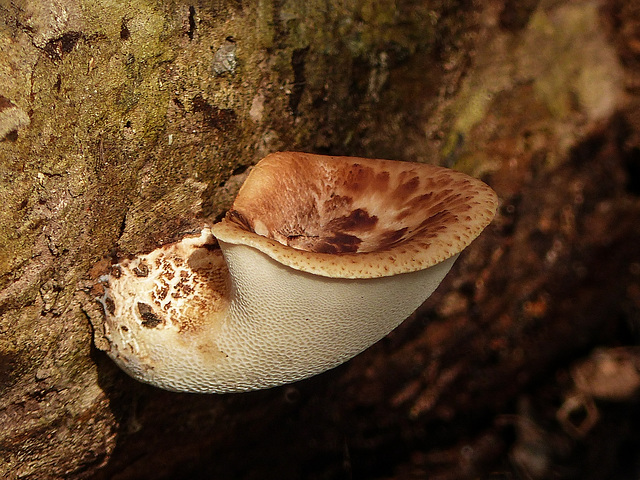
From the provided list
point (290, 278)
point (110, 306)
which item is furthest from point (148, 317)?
point (290, 278)

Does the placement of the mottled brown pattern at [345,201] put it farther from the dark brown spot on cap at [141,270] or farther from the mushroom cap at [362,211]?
the dark brown spot on cap at [141,270]

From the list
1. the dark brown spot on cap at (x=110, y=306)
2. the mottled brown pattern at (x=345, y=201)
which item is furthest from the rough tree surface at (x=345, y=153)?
the mottled brown pattern at (x=345, y=201)

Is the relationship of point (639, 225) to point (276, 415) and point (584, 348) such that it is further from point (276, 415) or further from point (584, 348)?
point (276, 415)

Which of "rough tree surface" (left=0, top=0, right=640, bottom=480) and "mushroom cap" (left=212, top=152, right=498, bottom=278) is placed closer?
"mushroom cap" (left=212, top=152, right=498, bottom=278)

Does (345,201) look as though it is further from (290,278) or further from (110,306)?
(110,306)

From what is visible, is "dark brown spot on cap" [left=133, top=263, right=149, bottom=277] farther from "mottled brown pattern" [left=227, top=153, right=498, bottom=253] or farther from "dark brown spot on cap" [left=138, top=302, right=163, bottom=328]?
"mottled brown pattern" [left=227, top=153, right=498, bottom=253]

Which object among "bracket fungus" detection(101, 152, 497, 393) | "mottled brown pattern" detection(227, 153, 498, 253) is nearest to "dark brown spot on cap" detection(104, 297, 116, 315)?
"bracket fungus" detection(101, 152, 497, 393)
